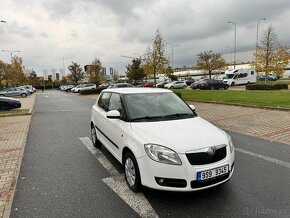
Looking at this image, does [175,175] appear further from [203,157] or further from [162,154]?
[203,157]

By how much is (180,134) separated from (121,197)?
51.2 inches

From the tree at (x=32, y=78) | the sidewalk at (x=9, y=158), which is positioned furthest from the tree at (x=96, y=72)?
the tree at (x=32, y=78)

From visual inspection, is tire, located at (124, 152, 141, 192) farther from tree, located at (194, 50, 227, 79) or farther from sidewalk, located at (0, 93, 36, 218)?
tree, located at (194, 50, 227, 79)

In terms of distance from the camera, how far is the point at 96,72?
50.5 m

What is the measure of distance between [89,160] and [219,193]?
299cm

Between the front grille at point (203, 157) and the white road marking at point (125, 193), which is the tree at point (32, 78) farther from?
the front grille at point (203, 157)

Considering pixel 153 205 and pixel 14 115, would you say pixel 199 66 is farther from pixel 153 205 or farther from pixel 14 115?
pixel 153 205

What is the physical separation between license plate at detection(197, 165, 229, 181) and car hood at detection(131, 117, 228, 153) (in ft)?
1.12

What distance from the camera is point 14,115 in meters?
14.0

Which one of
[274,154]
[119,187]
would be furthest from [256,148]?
[119,187]

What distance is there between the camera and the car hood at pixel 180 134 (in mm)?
3570

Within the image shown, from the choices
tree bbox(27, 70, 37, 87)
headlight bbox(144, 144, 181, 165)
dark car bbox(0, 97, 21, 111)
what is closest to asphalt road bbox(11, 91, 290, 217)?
headlight bbox(144, 144, 181, 165)

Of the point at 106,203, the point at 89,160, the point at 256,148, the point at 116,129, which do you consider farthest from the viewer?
the point at 256,148

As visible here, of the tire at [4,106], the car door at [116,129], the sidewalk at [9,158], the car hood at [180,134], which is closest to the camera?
the car hood at [180,134]
